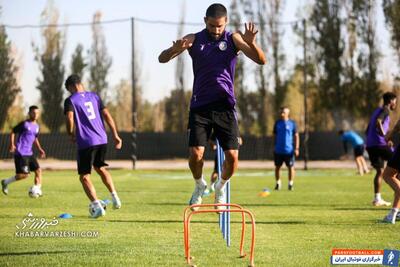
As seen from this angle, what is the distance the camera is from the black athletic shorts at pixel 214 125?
9.12 meters

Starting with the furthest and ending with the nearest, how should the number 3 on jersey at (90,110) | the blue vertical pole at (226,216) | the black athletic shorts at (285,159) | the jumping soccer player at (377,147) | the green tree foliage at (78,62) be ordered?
1. the green tree foliage at (78,62)
2. the black athletic shorts at (285,159)
3. the jumping soccer player at (377,147)
4. the number 3 on jersey at (90,110)
5. the blue vertical pole at (226,216)

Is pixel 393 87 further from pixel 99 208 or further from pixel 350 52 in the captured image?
pixel 99 208

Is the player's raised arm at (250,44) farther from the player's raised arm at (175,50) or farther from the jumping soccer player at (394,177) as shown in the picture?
the jumping soccer player at (394,177)

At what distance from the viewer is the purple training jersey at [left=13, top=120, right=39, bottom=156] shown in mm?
18047

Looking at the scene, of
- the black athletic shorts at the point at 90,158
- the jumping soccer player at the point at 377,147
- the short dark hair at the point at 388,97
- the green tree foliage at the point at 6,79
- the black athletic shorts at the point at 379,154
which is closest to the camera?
the black athletic shorts at the point at 90,158

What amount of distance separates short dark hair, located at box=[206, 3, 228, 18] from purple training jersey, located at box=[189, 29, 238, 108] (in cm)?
26

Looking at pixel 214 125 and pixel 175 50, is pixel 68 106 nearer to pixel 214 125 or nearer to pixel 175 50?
pixel 214 125

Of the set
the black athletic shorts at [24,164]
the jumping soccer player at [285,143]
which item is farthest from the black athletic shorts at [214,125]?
the jumping soccer player at [285,143]

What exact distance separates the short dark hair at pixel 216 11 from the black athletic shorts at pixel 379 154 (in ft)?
24.7

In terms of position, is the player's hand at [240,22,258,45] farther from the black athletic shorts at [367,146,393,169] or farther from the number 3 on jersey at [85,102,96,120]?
the black athletic shorts at [367,146,393,169]

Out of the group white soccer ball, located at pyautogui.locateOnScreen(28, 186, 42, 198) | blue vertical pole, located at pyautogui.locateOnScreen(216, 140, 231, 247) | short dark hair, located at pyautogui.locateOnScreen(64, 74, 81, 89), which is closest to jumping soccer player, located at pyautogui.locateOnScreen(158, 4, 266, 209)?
blue vertical pole, located at pyautogui.locateOnScreen(216, 140, 231, 247)

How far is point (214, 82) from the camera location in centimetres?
902

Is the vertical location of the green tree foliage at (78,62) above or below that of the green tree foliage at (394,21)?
below

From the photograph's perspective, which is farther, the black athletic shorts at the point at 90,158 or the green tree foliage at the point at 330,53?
the green tree foliage at the point at 330,53
